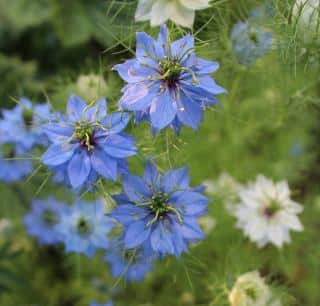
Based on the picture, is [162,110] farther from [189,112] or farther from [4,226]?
[4,226]

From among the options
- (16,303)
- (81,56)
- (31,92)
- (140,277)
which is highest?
(81,56)

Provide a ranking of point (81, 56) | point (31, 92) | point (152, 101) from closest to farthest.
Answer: point (152, 101)
point (31, 92)
point (81, 56)

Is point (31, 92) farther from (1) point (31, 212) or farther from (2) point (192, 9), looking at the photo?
(2) point (192, 9)

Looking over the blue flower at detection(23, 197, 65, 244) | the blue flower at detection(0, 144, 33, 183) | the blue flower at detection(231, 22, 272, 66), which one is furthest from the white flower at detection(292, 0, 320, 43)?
the blue flower at detection(23, 197, 65, 244)

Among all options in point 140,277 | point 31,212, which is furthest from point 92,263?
point 140,277

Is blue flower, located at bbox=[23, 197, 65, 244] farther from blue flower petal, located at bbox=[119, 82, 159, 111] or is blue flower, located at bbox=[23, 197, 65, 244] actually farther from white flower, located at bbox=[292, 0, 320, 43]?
white flower, located at bbox=[292, 0, 320, 43]

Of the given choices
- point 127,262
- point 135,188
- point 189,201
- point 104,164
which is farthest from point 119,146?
point 127,262
